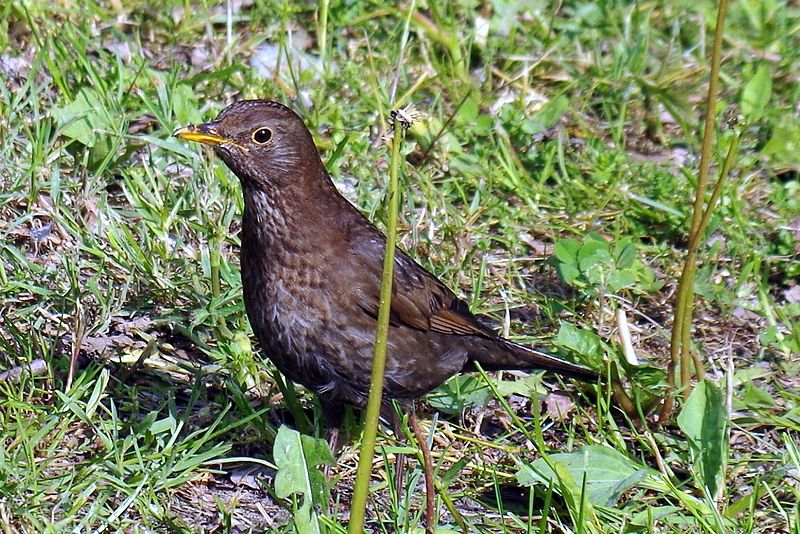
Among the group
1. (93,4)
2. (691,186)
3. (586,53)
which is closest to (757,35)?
(586,53)

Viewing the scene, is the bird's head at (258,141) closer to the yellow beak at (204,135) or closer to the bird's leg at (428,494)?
the yellow beak at (204,135)

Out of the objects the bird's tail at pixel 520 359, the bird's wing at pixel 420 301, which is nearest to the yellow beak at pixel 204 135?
the bird's wing at pixel 420 301

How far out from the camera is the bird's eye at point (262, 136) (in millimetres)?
4449

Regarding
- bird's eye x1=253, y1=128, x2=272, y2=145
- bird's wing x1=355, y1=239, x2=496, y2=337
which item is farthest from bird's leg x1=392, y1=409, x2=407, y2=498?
bird's eye x1=253, y1=128, x2=272, y2=145

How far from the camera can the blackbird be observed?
4406 mm

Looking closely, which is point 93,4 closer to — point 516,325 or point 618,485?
point 516,325

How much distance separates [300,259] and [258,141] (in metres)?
0.45

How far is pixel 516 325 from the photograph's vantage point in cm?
563

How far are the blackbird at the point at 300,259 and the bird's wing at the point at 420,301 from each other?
0.01 meters

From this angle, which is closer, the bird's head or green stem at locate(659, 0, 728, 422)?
green stem at locate(659, 0, 728, 422)

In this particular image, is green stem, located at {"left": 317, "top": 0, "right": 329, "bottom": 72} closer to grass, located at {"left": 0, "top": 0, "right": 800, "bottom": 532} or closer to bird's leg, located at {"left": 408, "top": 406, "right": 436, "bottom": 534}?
grass, located at {"left": 0, "top": 0, "right": 800, "bottom": 532}

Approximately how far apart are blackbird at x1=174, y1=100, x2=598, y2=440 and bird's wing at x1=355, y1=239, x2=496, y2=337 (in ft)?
0.04

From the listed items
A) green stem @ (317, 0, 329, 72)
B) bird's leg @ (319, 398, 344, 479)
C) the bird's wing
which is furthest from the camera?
green stem @ (317, 0, 329, 72)

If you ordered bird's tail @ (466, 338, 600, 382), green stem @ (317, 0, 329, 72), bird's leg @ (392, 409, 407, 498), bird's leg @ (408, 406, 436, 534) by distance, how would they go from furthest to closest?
1. green stem @ (317, 0, 329, 72)
2. bird's tail @ (466, 338, 600, 382)
3. bird's leg @ (392, 409, 407, 498)
4. bird's leg @ (408, 406, 436, 534)
